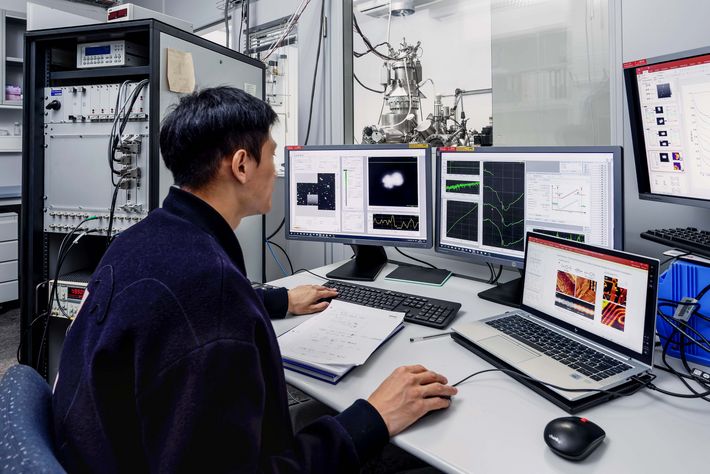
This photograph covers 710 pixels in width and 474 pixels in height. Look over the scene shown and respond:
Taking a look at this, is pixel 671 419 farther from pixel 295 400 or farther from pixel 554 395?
pixel 295 400

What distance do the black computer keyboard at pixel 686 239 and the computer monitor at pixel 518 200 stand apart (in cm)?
9

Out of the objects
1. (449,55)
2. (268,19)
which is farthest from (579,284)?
(449,55)

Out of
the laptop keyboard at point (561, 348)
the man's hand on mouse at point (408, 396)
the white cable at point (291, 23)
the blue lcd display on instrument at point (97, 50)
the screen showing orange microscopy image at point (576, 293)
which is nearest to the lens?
the man's hand on mouse at point (408, 396)

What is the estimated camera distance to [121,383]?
583 mm

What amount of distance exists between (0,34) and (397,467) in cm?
381

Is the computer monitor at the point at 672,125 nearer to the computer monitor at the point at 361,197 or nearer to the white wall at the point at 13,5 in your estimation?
the computer monitor at the point at 361,197

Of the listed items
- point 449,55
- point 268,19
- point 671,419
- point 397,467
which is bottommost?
point 397,467

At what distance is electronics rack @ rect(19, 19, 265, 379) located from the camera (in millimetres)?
1544

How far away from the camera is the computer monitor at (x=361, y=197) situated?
150cm

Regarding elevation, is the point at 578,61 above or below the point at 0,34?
below

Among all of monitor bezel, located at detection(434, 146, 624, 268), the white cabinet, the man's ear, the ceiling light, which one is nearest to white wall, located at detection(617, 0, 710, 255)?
monitor bezel, located at detection(434, 146, 624, 268)

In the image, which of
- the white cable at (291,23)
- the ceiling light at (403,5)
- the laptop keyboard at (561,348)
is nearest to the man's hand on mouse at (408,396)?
the laptop keyboard at (561,348)

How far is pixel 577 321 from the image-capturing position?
0.97 metres

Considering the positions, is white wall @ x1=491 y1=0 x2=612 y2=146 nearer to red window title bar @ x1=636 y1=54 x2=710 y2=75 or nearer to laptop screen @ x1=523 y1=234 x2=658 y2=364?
red window title bar @ x1=636 y1=54 x2=710 y2=75
